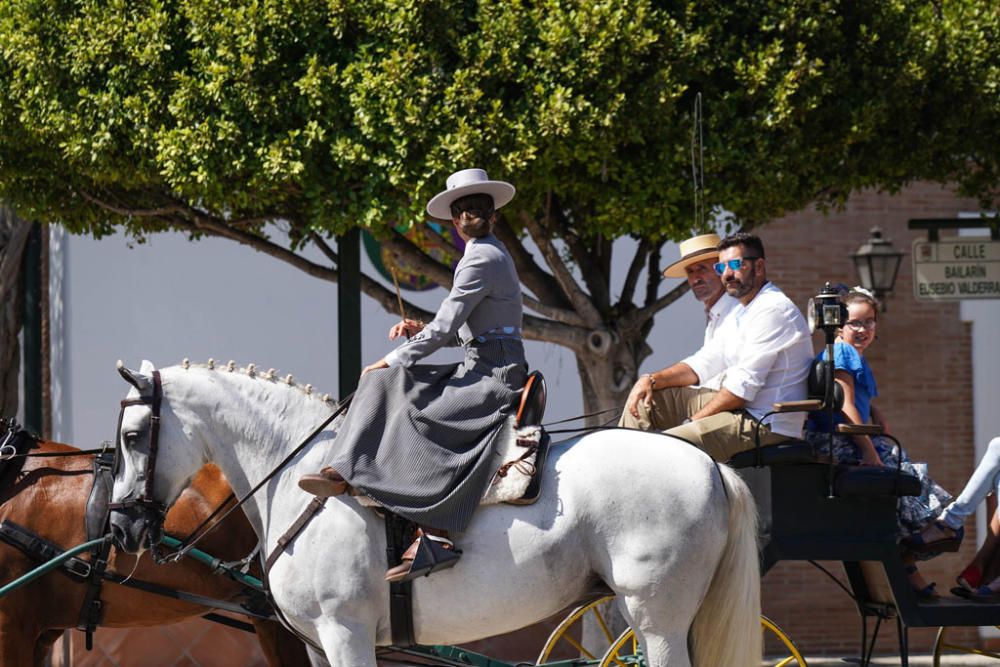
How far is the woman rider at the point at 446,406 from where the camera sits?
4.27 m

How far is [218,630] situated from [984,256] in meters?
6.74

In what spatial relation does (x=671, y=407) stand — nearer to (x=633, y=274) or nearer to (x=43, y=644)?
(x=633, y=274)

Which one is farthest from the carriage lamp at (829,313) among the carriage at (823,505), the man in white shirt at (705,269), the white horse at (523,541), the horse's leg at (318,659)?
the horse's leg at (318,659)

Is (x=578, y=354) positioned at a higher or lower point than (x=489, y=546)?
higher

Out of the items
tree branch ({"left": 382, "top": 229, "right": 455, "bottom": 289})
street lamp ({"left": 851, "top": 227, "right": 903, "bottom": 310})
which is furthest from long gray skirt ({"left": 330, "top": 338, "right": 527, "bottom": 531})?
street lamp ({"left": 851, "top": 227, "right": 903, "bottom": 310})

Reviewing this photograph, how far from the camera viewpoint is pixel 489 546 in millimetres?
4348

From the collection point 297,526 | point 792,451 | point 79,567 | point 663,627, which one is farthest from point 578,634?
point 297,526

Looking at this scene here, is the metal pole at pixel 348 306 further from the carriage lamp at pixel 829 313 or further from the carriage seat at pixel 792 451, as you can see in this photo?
the carriage lamp at pixel 829 313

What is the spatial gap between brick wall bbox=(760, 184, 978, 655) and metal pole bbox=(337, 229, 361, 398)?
3905 millimetres

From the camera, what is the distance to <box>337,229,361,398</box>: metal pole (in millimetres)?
7734

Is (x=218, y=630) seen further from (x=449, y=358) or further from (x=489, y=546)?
(x=489, y=546)

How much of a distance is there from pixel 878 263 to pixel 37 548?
6.74m

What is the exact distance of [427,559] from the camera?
4199 millimetres

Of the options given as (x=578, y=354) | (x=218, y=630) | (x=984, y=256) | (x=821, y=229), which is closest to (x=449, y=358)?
(x=578, y=354)
